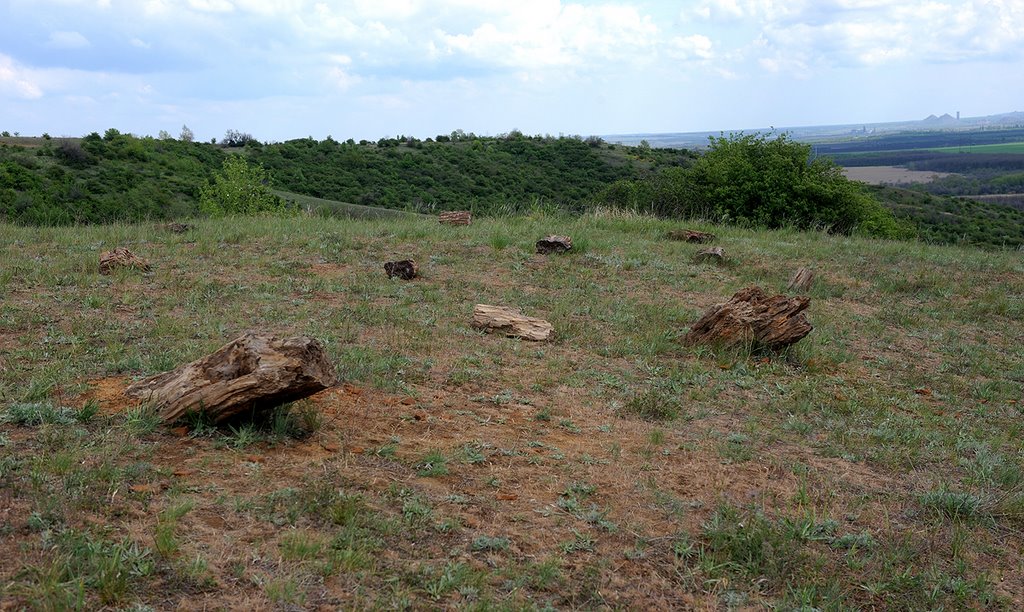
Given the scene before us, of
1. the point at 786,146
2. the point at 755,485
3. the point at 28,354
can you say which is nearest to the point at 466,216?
the point at 28,354

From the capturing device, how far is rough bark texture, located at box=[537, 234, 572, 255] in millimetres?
10383

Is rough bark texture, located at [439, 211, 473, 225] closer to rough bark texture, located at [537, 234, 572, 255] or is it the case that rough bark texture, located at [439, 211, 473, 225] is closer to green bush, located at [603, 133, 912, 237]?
rough bark texture, located at [537, 234, 572, 255]

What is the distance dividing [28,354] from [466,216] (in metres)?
8.30

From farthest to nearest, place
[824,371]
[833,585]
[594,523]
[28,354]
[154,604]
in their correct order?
[824,371], [28,354], [594,523], [833,585], [154,604]

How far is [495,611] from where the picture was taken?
2719 mm

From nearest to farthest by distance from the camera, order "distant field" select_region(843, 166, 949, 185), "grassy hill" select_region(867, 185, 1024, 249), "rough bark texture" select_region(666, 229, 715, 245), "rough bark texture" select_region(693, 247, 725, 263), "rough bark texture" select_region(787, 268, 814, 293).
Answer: "rough bark texture" select_region(787, 268, 814, 293)
"rough bark texture" select_region(693, 247, 725, 263)
"rough bark texture" select_region(666, 229, 715, 245)
"grassy hill" select_region(867, 185, 1024, 249)
"distant field" select_region(843, 166, 949, 185)

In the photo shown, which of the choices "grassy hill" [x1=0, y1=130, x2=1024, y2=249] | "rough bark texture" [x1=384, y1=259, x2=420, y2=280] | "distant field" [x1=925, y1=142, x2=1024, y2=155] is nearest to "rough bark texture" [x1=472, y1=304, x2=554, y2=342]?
"rough bark texture" [x1=384, y1=259, x2=420, y2=280]

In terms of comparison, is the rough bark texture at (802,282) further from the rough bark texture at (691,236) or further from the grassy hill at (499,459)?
the rough bark texture at (691,236)

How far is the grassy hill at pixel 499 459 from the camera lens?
2930 mm

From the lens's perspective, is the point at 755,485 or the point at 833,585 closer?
the point at 833,585

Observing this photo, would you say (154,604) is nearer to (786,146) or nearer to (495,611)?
(495,611)

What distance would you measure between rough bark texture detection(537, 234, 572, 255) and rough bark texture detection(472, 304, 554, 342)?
354 cm

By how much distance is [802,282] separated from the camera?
9453 millimetres

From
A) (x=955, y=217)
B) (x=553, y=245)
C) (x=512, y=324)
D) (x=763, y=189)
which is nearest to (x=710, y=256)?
(x=553, y=245)
